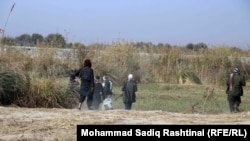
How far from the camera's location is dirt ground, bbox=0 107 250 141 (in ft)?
33.1

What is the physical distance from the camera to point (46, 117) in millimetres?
12453

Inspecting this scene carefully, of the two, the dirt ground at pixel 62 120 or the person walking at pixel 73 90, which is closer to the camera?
the dirt ground at pixel 62 120

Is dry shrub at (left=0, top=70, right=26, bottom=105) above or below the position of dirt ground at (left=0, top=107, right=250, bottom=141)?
above

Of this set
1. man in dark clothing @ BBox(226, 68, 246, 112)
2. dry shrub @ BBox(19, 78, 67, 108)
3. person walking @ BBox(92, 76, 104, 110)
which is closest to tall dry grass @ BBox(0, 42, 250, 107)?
dry shrub @ BBox(19, 78, 67, 108)

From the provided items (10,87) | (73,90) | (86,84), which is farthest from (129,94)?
(10,87)

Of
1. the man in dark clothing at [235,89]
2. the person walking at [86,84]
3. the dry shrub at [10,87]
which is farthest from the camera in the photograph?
the man in dark clothing at [235,89]

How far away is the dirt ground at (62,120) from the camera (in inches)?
397

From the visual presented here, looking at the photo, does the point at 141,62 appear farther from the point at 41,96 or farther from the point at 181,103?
the point at 41,96

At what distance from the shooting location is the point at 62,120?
38.4 feet

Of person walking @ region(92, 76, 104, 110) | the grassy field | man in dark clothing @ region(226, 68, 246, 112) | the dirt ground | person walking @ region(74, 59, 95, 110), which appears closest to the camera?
the dirt ground

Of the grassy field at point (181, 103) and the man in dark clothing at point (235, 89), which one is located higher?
the man in dark clothing at point (235, 89)

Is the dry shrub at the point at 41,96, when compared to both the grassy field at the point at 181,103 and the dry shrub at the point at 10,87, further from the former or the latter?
the grassy field at the point at 181,103

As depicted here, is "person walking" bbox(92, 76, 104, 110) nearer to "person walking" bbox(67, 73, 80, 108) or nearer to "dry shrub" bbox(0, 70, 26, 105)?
"person walking" bbox(67, 73, 80, 108)

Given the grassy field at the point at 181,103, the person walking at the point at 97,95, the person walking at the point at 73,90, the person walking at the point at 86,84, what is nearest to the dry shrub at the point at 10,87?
the person walking at the point at 73,90
